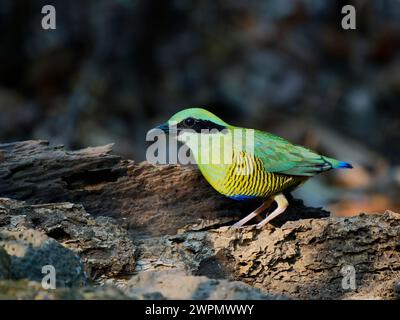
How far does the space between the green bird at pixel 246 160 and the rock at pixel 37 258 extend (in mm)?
1658

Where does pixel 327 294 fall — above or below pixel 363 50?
below

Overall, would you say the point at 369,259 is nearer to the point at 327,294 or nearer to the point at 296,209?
the point at 327,294

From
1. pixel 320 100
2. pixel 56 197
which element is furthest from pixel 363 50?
pixel 56 197

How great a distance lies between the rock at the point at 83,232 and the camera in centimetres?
586

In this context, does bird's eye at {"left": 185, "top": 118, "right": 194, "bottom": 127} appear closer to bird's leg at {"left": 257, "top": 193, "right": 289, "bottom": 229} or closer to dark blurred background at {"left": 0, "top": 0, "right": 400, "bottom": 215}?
bird's leg at {"left": 257, "top": 193, "right": 289, "bottom": 229}

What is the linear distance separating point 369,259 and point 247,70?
26.1 ft

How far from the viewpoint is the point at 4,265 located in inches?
187

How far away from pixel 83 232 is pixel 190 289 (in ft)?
4.39

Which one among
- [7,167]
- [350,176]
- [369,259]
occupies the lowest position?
[350,176]

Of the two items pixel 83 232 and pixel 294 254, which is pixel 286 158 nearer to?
pixel 294 254

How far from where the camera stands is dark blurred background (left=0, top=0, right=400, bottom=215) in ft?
41.8

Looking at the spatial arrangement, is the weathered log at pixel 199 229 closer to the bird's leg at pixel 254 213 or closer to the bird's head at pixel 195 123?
the bird's leg at pixel 254 213

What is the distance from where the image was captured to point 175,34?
13.8m

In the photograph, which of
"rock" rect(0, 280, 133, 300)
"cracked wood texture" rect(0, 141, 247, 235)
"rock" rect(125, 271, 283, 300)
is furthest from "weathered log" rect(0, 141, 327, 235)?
"rock" rect(0, 280, 133, 300)
